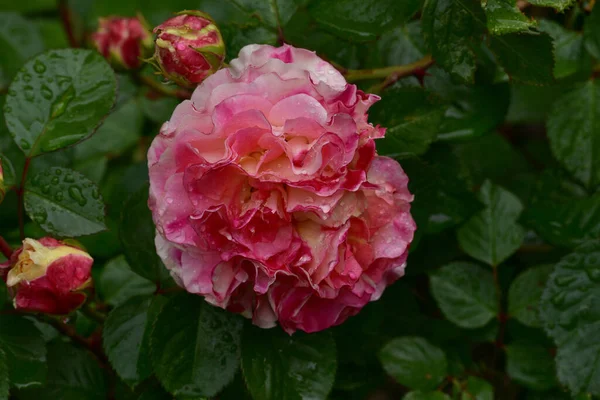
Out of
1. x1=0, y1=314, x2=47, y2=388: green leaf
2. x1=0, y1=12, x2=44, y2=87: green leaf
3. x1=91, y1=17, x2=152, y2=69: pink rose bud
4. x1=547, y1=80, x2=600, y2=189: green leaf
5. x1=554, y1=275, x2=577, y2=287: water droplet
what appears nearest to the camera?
x1=0, y1=314, x2=47, y2=388: green leaf

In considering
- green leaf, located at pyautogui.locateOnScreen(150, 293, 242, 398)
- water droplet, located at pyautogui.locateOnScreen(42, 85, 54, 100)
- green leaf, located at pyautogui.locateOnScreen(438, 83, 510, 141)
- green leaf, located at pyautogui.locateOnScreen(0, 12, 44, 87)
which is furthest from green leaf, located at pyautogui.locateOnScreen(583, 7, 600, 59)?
green leaf, located at pyautogui.locateOnScreen(0, 12, 44, 87)

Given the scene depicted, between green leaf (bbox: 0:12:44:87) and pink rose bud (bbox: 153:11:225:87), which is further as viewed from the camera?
green leaf (bbox: 0:12:44:87)

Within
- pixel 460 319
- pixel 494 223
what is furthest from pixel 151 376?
pixel 494 223

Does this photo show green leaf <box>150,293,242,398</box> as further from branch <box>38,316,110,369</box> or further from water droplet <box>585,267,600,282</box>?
water droplet <box>585,267,600,282</box>

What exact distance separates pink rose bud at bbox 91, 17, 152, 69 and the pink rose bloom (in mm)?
468

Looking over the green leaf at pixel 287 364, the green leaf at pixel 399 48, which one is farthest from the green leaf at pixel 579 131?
the green leaf at pixel 287 364

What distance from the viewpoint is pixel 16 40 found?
155 centimetres

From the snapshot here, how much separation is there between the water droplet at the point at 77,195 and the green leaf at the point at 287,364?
23 centimetres

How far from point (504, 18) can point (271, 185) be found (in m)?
0.28

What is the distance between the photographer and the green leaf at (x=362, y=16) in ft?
2.73

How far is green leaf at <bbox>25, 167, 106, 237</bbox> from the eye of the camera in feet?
2.56

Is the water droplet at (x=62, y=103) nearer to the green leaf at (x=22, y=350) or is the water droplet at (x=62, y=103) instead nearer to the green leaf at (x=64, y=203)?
the green leaf at (x=64, y=203)

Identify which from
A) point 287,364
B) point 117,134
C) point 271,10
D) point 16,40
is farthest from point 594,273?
point 16,40

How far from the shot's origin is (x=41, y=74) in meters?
0.85
